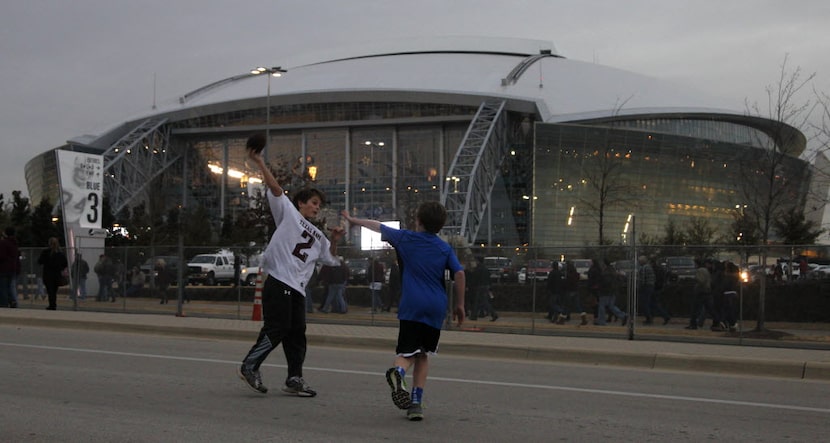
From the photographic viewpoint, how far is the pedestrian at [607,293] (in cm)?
1552

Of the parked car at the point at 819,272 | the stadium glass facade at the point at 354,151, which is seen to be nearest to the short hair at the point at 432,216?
the parked car at the point at 819,272

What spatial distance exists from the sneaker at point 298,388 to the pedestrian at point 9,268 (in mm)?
14325

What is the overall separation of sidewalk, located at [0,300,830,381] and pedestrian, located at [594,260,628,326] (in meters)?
0.27

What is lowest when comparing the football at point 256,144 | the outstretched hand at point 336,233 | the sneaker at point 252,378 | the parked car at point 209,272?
the sneaker at point 252,378

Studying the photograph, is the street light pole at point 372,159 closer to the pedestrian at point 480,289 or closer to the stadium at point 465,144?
the stadium at point 465,144

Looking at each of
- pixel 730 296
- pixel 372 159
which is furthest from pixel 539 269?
pixel 372 159

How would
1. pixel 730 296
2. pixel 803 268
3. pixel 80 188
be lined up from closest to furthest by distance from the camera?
pixel 803 268, pixel 730 296, pixel 80 188

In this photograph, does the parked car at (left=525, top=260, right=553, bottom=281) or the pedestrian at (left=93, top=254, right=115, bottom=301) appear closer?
the parked car at (left=525, top=260, right=553, bottom=281)

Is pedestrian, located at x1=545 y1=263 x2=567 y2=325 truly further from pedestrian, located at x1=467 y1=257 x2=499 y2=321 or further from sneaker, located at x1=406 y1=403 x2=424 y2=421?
sneaker, located at x1=406 y1=403 x2=424 y2=421

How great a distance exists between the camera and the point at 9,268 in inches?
786

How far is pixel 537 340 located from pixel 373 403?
23.5 feet

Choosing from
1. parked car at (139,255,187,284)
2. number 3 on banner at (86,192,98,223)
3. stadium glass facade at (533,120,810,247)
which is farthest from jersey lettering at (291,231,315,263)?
stadium glass facade at (533,120,810,247)

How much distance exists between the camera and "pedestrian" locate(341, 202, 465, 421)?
6.59 m

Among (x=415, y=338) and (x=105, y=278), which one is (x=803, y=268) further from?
(x=105, y=278)
